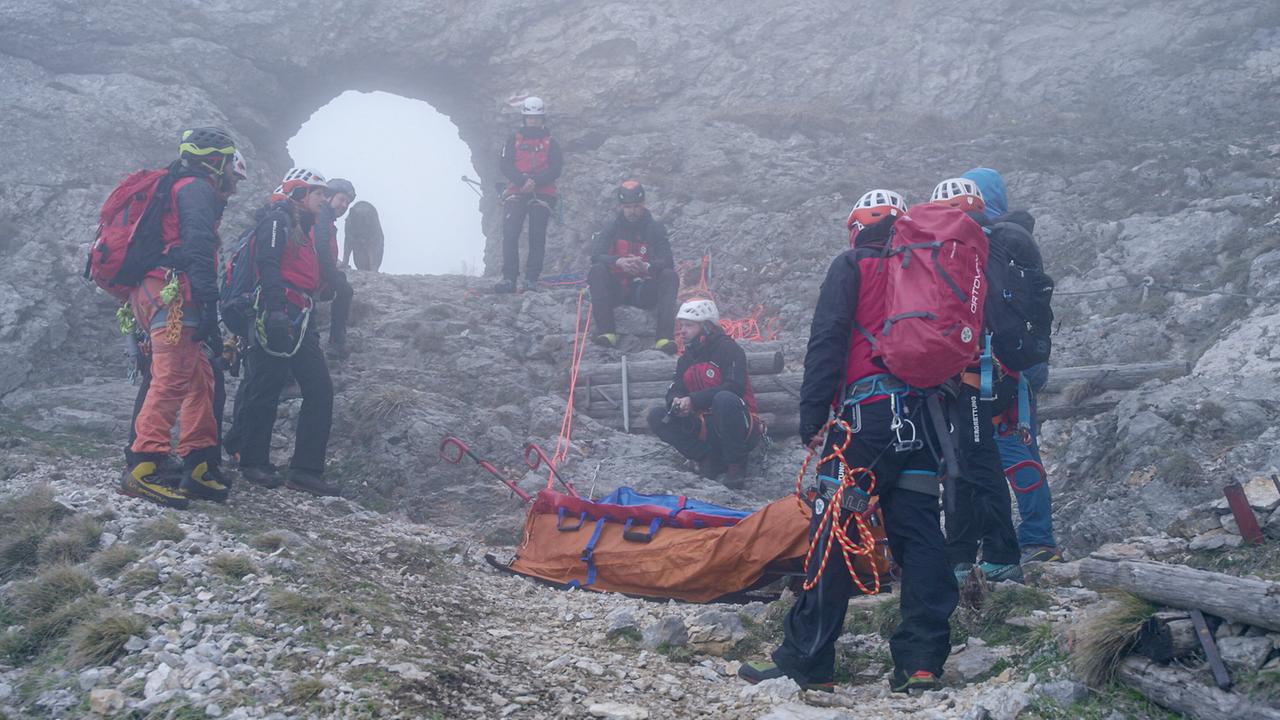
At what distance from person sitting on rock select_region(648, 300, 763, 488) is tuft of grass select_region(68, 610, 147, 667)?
595cm

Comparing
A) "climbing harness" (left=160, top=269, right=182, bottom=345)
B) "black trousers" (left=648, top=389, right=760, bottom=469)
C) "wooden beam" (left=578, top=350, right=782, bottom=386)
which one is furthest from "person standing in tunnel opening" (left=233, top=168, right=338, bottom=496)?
"wooden beam" (left=578, top=350, right=782, bottom=386)

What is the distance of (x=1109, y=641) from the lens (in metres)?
3.93

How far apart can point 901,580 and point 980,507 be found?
1488 millimetres

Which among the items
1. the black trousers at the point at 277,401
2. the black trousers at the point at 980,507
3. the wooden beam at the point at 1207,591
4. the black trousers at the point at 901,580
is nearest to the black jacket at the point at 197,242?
the black trousers at the point at 277,401

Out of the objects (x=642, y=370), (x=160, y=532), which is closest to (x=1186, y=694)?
(x=160, y=532)

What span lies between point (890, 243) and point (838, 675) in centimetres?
223

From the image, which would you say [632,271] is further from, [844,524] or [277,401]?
[844,524]

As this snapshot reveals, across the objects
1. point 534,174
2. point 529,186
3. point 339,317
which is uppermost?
point 534,174

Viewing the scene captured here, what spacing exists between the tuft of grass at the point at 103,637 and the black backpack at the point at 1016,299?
511cm

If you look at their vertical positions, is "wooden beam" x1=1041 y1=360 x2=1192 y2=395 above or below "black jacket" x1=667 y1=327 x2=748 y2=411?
above

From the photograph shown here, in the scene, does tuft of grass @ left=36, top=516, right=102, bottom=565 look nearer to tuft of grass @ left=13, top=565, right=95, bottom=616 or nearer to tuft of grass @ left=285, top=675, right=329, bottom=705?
tuft of grass @ left=13, top=565, right=95, bottom=616

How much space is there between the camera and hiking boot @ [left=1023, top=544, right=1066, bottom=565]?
6371mm

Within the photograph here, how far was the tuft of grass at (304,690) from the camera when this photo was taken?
417cm

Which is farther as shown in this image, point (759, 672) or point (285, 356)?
point (285, 356)
